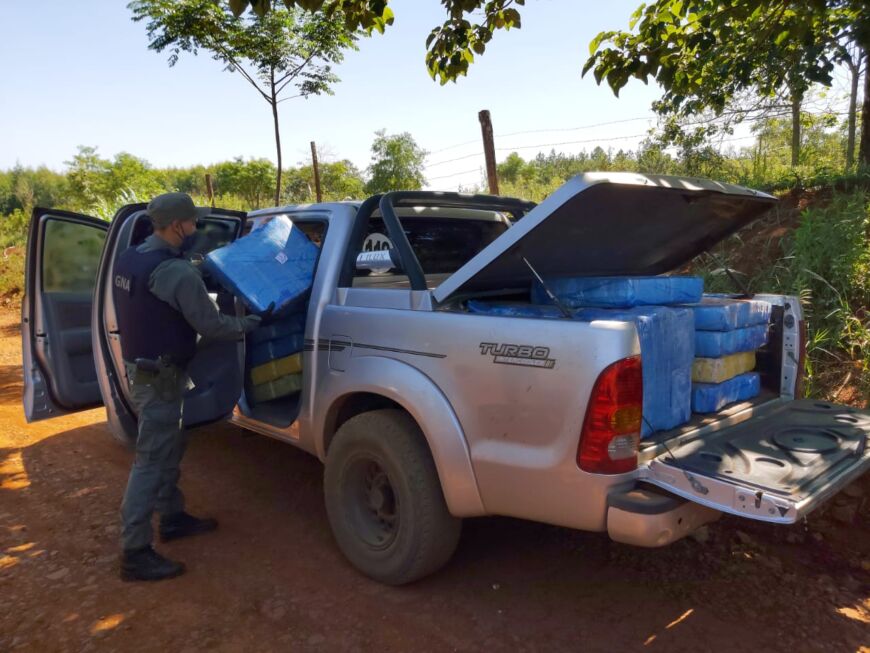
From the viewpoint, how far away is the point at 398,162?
18984 millimetres

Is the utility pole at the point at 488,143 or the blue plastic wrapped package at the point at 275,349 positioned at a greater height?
the utility pole at the point at 488,143

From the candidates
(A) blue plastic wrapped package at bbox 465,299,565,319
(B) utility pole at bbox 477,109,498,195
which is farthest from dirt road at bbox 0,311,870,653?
(B) utility pole at bbox 477,109,498,195

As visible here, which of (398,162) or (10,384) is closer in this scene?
(10,384)

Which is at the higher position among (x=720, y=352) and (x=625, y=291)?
(x=625, y=291)

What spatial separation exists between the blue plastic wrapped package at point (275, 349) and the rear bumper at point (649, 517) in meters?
2.12

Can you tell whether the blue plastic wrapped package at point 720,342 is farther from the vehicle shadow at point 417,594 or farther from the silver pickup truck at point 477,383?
the vehicle shadow at point 417,594

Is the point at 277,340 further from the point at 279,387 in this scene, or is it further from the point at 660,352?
the point at 660,352

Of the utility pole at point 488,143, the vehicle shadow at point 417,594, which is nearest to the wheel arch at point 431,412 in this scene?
the vehicle shadow at point 417,594

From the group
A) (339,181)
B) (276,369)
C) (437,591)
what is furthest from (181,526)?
(339,181)

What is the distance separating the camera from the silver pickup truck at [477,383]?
225 centimetres

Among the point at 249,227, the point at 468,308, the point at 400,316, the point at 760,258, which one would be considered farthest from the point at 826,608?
the point at 760,258

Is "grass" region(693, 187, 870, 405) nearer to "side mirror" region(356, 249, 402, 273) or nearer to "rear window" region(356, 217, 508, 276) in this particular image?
"rear window" region(356, 217, 508, 276)

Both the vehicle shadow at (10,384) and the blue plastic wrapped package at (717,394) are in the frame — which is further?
the vehicle shadow at (10,384)

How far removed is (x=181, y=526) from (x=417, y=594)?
1506 mm
